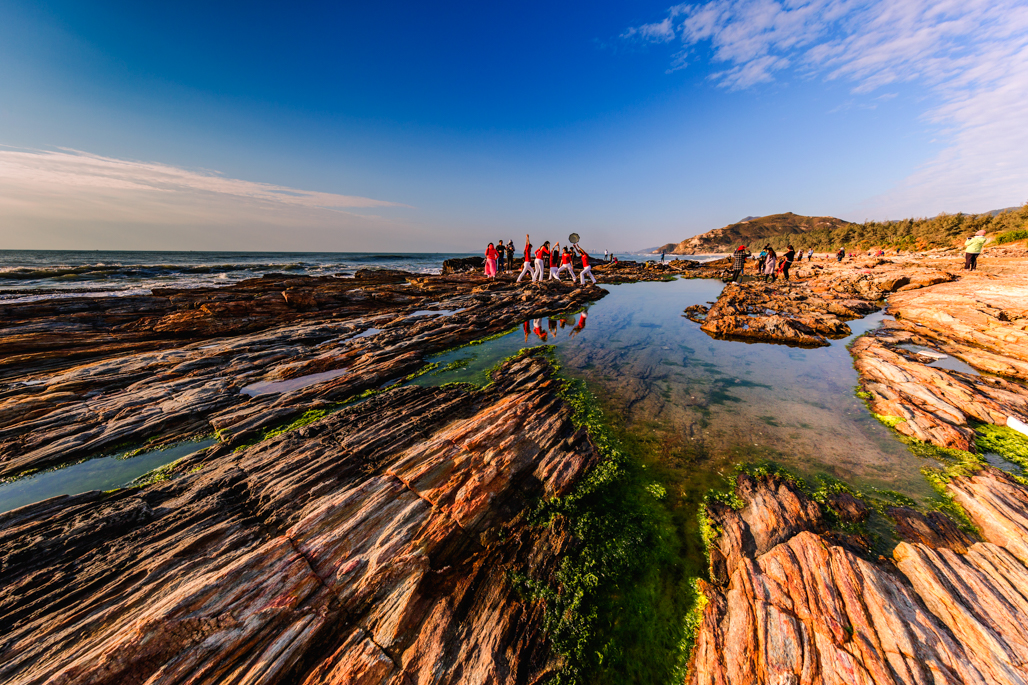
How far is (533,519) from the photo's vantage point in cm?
560

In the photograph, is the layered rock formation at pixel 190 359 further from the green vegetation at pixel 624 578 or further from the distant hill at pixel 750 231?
the distant hill at pixel 750 231

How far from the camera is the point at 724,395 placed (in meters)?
10.2

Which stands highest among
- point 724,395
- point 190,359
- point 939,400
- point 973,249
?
point 973,249

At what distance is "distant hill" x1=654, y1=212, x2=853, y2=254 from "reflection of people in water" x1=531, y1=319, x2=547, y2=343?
157377 mm

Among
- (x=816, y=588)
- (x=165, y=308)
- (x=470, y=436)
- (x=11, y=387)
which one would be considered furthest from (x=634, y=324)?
(x=165, y=308)

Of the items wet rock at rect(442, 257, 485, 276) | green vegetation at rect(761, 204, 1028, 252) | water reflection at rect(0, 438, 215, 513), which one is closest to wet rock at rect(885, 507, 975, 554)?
water reflection at rect(0, 438, 215, 513)

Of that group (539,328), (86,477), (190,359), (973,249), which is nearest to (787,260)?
(973,249)

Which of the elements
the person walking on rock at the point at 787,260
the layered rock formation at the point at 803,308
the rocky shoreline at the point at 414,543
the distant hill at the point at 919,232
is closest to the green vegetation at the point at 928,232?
the distant hill at the point at 919,232

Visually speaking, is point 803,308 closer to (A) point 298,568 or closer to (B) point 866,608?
(B) point 866,608

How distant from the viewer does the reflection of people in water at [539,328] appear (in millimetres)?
17219

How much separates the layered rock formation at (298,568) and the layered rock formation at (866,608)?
7.53 ft

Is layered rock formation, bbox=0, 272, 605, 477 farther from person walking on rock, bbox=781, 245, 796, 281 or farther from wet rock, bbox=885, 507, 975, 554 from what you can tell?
person walking on rock, bbox=781, 245, 796, 281

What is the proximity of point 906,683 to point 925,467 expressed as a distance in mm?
6013

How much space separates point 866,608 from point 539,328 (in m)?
16.0
